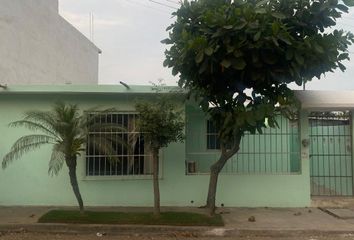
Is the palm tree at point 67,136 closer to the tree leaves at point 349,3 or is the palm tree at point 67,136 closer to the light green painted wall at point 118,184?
the light green painted wall at point 118,184

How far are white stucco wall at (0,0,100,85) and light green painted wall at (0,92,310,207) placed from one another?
3.22m

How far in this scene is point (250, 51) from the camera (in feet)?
28.3

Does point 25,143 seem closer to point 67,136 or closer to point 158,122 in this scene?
point 67,136

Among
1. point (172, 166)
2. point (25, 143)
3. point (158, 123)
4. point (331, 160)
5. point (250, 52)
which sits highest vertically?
point (250, 52)

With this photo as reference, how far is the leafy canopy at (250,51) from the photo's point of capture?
8461 millimetres

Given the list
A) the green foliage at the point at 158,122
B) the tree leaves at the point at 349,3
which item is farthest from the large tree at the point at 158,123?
the tree leaves at the point at 349,3

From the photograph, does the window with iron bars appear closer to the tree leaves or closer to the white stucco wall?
the tree leaves

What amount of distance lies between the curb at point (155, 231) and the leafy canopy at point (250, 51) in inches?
77.5

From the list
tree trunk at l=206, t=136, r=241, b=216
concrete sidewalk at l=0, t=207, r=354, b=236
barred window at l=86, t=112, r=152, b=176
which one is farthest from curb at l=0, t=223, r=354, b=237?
barred window at l=86, t=112, r=152, b=176

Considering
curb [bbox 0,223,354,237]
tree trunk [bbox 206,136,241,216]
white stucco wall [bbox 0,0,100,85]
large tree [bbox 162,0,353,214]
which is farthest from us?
white stucco wall [bbox 0,0,100,85]

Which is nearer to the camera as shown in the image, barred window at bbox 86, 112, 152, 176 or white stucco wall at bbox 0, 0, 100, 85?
barred window at bbox 86, 112, 152, 176

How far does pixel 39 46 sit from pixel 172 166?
341 inches

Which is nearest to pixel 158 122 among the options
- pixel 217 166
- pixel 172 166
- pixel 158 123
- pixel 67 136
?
pixel 158 123

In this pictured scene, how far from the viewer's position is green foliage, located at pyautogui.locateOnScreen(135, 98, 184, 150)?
938cm
